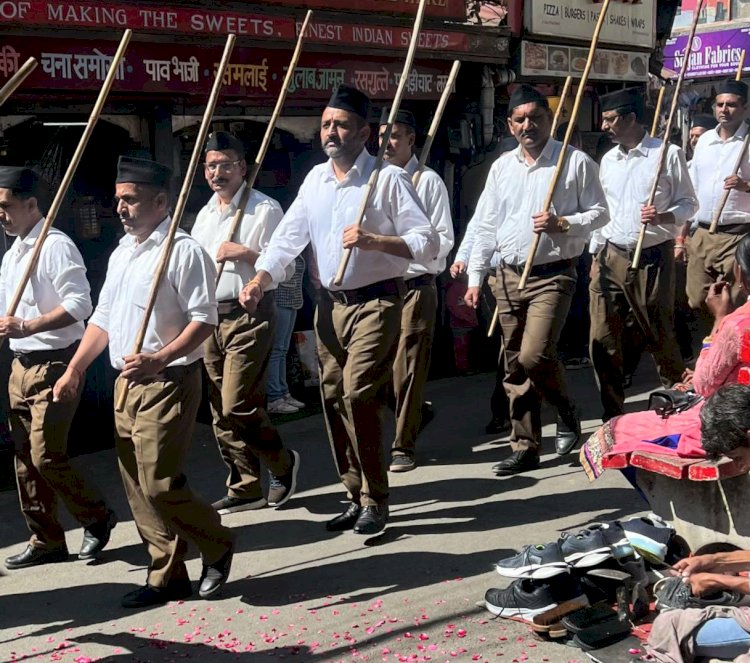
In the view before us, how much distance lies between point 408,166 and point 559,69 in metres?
4.74

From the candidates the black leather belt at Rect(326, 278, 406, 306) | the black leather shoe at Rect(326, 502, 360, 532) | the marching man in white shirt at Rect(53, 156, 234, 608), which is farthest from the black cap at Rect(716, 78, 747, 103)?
the marching man in white shirt at Rect(53, 156, 234, 608)

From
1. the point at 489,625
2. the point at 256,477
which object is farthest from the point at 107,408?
the point at 489,625

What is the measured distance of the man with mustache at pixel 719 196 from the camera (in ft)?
31.3

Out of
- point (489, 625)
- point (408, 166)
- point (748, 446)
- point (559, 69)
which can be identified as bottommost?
point (489, 625)

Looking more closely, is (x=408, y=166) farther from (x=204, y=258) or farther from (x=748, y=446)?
(x=748, y=446)

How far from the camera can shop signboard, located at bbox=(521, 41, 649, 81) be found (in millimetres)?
12352

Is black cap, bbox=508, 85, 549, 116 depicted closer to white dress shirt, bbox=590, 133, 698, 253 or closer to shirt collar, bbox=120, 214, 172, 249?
white dress shirt, bbox=590, 133, 698, 253

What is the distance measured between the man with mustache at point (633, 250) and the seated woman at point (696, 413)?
2.19 metres

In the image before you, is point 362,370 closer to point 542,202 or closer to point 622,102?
point 542,202

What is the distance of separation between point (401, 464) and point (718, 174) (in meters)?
3.54

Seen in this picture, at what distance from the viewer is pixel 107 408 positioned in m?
9.46

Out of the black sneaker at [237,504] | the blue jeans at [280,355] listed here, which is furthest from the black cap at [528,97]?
the blue jeans at [280,355]

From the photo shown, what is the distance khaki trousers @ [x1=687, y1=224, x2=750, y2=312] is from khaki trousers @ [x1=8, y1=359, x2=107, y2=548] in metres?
4.95

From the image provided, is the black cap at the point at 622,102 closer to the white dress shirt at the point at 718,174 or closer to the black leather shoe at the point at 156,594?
the white dress shirt at the point at 718,174
